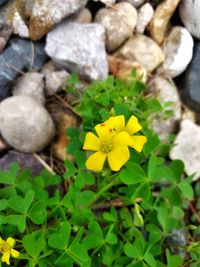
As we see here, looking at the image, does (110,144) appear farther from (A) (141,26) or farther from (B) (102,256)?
(A) (141,26)

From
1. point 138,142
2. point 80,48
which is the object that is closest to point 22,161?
point 80,48

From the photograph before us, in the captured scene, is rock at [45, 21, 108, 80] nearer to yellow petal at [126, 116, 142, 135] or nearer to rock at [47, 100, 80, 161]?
rock at [47, 100, 80, 161]

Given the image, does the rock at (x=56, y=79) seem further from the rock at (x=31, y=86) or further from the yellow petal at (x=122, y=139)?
the yellow petal at (x=122, y=139)

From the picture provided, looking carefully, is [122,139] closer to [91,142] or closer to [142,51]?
[91,142]

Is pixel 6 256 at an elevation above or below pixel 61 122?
above

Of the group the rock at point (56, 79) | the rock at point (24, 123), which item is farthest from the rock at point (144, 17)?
the rock at point (24, 123)

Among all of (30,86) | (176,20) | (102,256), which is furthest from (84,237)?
(176,20)
